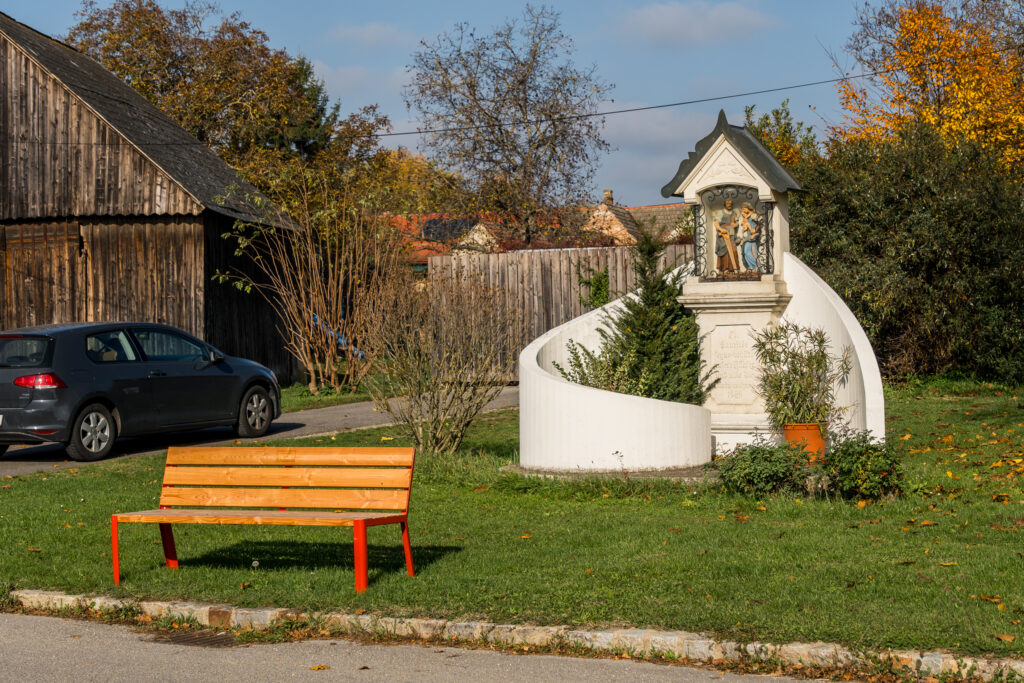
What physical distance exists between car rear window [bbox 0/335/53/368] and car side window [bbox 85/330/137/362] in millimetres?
501

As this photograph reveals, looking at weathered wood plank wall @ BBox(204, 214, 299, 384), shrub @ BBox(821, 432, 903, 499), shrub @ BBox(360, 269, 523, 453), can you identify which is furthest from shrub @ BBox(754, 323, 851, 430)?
weathered wood plank wall @ BBox(204, 214, 299, 384)

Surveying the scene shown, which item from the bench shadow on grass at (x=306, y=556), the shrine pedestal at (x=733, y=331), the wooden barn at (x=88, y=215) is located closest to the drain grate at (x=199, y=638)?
the bench shadow on grass at (x=306, y=556)

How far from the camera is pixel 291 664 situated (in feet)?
18.3

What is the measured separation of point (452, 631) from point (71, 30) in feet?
127

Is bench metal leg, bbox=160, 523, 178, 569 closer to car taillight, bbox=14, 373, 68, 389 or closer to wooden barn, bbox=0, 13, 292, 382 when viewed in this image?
car taillight, bbox=14, 373, 68, 389

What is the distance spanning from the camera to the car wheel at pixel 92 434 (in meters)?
13.6

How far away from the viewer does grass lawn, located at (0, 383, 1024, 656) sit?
5855 mm

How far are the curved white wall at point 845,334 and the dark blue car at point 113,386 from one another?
758cm

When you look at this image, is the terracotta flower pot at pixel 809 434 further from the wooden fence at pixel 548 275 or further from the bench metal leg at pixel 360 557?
the wooden fence at pixel 548 275

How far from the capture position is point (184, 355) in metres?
15.4

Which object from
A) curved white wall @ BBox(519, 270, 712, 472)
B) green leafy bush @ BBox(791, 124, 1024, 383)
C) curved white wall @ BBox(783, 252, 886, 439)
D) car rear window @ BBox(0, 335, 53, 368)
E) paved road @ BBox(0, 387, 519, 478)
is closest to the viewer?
curved white wall @ BBox(519, 270, 712, 472)

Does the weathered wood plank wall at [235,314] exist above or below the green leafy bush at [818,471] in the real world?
above

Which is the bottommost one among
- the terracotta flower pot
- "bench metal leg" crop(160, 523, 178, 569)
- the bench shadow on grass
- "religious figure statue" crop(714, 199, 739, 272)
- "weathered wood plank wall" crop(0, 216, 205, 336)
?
the bench shadow on grass

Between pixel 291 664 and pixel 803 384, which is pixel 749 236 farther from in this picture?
pixel 291 664
